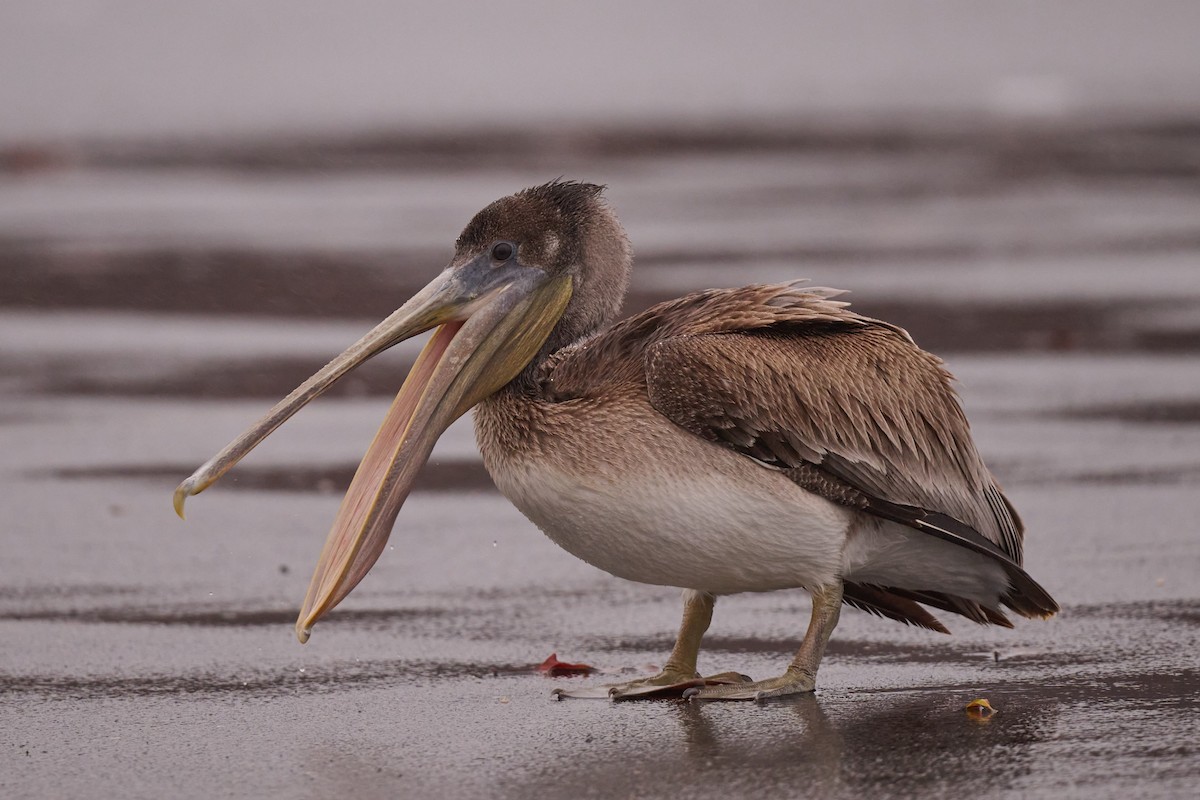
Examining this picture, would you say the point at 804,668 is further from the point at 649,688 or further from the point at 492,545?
the point at 492,545

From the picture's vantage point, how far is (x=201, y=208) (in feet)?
49.0

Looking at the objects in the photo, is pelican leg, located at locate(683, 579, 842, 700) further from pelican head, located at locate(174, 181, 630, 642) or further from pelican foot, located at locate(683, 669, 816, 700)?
pelican head, located at locate(174, 181, 630, 642)

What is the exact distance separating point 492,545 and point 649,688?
1.87 m

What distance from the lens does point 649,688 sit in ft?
16.5

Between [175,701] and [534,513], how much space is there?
960 millimetres

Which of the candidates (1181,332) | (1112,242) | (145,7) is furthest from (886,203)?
(145,7)

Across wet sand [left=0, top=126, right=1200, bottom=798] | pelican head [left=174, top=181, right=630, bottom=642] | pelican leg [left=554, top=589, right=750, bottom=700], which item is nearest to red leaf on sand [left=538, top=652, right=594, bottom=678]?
wet sand [left=0, top=126, right=1200, bottom=798]

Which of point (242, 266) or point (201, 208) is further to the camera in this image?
point (201, 208)

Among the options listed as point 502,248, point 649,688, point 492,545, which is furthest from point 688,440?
point 492,545

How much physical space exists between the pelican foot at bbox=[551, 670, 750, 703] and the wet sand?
5 cm

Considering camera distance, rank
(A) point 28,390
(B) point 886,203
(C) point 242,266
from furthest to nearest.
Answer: (B) point 886,203 → (C) point 242,266 → (A) point 28,390

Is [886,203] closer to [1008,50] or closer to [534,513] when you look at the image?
[534,513]

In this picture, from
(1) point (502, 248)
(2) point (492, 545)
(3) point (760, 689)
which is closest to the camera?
(3) point (760, 689)

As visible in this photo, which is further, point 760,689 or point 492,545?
point 492,545
